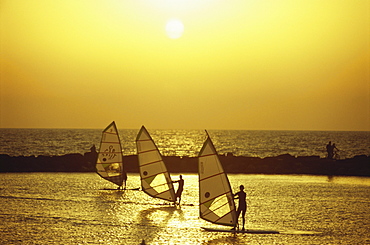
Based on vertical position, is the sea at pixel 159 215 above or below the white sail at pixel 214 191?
below

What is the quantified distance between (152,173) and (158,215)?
4727 millimetres

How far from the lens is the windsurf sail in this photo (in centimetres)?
3831

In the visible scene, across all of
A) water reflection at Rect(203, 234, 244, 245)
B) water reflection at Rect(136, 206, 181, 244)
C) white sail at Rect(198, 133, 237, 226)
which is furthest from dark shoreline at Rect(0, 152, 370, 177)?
water reflection at Rect(203, 234, 244, 245)

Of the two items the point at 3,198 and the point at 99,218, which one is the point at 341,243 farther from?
the point at 3,198

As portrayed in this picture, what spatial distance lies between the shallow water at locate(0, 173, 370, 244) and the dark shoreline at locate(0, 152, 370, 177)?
35.5 feet

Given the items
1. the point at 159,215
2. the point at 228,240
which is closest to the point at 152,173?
the point at 159,215

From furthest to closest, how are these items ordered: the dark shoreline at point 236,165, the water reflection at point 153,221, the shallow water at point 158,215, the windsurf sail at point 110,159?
the dark shoreline at point 236,165 < the windsurf sail at point 110,159 < the water reflection at point 153,221 < the shallow water at point 158,215

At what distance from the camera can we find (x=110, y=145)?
Result: 3981 centimetres

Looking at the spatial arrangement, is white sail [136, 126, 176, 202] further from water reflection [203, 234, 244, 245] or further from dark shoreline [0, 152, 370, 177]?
dark shoreline [0, 152, 370, 177]

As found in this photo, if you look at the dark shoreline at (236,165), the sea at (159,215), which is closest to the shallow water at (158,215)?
the sea at (159,215)

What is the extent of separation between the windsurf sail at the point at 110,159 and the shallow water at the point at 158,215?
1.10 metres

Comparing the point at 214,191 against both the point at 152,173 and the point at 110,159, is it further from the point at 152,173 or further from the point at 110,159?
the point at 110,159

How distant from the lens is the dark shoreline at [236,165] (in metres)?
52.2

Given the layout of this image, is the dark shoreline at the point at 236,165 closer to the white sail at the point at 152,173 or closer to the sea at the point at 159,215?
the sea at the point at 159,215
